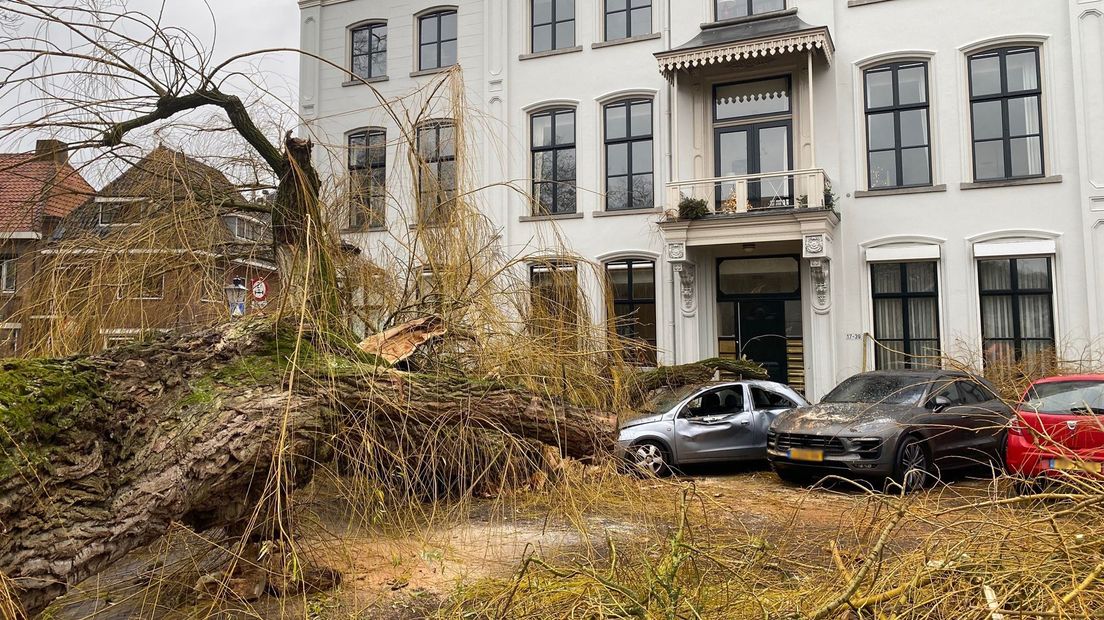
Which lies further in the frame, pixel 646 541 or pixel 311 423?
pixel 646 541

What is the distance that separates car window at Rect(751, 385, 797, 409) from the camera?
36.3ft

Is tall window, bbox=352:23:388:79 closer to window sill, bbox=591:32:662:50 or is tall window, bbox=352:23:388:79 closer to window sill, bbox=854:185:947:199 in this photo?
window sill, bbox=591:32:662:50

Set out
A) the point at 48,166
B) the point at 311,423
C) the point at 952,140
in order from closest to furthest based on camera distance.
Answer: the point at 311,423
the point at 48,166
the point at 952,140

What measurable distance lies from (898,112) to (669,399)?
8.86 metres

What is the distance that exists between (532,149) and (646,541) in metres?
14.5

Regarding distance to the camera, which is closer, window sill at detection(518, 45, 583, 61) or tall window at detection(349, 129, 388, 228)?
tall window at detection(349, 129, 388, 228)

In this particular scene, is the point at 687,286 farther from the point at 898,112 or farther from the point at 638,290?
the point at 898,112

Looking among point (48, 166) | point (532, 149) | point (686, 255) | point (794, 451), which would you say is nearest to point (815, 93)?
point (686, 255)

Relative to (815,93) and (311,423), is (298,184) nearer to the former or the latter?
(311,423)

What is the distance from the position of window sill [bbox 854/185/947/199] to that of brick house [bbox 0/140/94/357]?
13.6 m

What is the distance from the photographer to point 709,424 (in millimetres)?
10312

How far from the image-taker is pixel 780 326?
15.9 metres

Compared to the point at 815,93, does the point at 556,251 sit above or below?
below

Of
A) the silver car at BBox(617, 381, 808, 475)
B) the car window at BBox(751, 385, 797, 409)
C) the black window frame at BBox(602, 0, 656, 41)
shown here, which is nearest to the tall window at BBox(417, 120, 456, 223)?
the silver car at BBox(617, 381, 808, 475)
